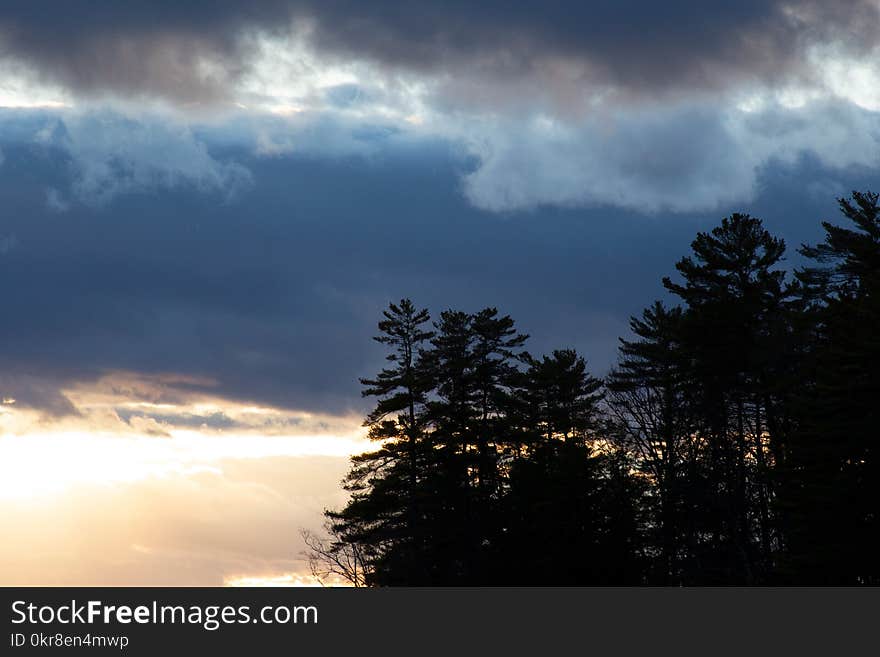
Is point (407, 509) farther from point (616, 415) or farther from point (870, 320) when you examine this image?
point (870, 320)

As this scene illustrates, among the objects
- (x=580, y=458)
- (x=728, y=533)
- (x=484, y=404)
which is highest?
(x=484, y=404)

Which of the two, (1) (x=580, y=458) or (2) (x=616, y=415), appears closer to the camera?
(1) (x=580, y=458)

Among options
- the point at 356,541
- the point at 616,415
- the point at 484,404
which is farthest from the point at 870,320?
the point at 356,541

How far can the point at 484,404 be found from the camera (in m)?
71.3

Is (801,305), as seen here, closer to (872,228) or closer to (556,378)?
(872,228)

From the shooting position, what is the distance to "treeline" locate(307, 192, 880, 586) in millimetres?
43000

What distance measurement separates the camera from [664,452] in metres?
64.0

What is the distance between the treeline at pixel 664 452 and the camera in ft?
141
